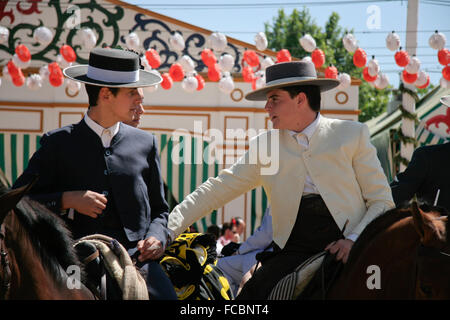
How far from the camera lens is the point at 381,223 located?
8.50 ft

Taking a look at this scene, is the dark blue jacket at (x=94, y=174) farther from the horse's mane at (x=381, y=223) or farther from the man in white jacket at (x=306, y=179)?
the horse's mane at (x=381, y=223)

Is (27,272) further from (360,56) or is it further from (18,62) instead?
(18,62)

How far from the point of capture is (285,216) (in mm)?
3082

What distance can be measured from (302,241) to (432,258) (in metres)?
0.86

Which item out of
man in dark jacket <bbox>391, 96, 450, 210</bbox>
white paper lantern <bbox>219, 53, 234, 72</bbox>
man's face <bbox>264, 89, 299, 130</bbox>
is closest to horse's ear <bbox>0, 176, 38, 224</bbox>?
man's face <bbox>264, 89, 299, 130</bbox>

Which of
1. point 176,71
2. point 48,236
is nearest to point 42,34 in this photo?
Answer: point 176,71

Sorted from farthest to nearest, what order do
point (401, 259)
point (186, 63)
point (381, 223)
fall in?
point (186, 63), point (381, 223), point (401, 259)

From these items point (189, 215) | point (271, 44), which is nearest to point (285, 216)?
point (189, 215)

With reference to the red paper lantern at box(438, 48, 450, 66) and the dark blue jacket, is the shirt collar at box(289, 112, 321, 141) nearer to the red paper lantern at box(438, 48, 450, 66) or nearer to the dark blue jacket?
the dark blue jacket

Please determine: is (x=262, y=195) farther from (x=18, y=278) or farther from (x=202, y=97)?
(x=18, y=278)

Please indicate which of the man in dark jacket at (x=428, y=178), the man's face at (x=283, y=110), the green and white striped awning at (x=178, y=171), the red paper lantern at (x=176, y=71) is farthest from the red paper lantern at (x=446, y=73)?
the man's face at (x=283, y=110)

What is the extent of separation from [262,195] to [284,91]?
8515 mm

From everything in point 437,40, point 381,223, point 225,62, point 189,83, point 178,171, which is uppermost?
point 437,40

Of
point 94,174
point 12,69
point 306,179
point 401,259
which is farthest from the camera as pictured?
point 12,69
